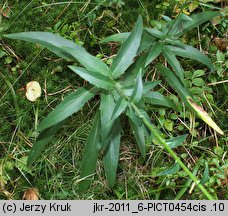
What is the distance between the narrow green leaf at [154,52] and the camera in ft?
6.49

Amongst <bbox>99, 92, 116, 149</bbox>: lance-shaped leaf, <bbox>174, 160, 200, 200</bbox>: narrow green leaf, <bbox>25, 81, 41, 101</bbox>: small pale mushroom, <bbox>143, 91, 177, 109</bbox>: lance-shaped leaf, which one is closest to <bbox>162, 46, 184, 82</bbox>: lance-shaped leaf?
<bbox>143, 91, 177, 109</bbox>: lance-shaped leaf

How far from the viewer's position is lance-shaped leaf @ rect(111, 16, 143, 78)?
1.84 meters

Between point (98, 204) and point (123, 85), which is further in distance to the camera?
point (98, 204)

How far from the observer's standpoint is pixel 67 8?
2.48 meters

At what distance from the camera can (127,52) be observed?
6.05 feet

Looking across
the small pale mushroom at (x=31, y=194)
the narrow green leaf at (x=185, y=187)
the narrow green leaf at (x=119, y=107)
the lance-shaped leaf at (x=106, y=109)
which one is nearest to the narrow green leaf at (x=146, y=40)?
the lance-shaped leaf at (x=106, y=109)

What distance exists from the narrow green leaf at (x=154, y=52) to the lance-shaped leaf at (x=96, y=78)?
0.99ft

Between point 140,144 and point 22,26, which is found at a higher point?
point 22,26

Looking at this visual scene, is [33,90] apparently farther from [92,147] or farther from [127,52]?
[127,52]

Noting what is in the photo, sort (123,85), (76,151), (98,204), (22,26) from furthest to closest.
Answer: (22,26)
(76,151)
(98,204)
(123,85)

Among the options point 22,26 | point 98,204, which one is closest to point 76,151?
point 98,204

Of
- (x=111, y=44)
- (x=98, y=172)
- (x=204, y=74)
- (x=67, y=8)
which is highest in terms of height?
(x=67, y=8)

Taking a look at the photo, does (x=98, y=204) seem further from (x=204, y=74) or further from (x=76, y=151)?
(x=204, y=74)

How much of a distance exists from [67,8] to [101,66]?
0.83m
